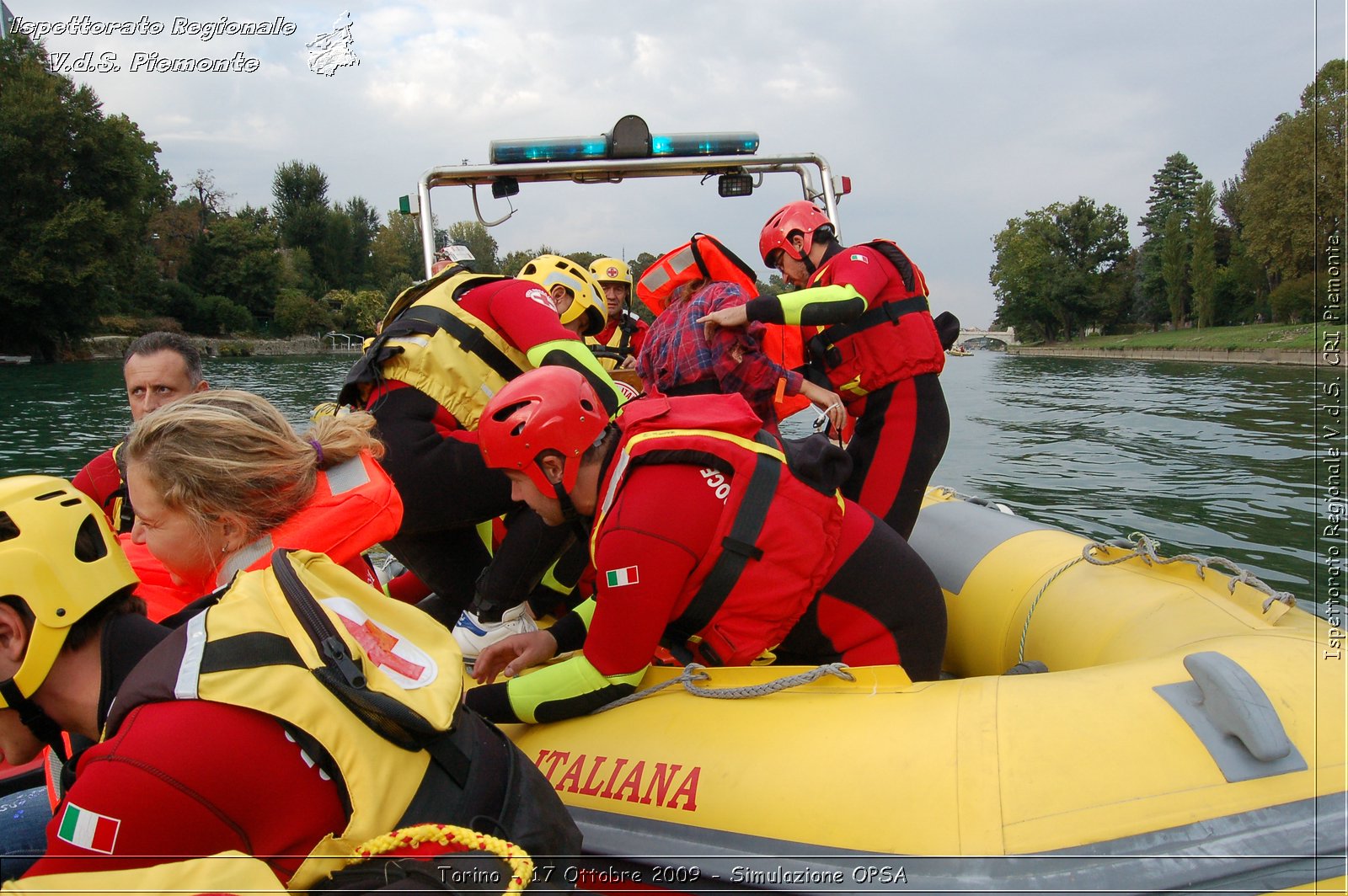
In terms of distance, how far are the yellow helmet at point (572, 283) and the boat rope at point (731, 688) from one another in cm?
217

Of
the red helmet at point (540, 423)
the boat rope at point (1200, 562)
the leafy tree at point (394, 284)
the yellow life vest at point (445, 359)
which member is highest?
the leafy tree at point (394, 284)

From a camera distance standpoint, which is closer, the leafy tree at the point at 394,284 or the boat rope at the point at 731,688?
the boat rope at the point at 731,688

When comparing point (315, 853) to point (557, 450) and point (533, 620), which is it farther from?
point (533, 620)

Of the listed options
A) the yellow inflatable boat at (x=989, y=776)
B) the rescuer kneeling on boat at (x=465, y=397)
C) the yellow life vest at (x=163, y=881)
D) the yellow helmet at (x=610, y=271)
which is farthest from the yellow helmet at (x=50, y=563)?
the yellow helmet at (x=610, y=271)

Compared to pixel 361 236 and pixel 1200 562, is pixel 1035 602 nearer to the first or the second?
pixel 1200 562

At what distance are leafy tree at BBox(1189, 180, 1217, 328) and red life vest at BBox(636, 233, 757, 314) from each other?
175 feet

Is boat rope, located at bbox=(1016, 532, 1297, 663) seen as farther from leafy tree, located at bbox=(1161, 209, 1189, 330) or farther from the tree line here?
leafy tree, located at bbox=(1161, 209, 1189, 330)

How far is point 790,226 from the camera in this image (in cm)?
399

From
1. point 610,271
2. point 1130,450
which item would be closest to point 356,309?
point 1130,450

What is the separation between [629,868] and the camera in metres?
2.11

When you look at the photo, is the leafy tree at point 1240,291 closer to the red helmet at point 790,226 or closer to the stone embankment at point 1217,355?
the stone embankment at point 1217,355

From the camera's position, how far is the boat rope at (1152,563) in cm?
254

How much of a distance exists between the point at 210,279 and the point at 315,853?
65766mm

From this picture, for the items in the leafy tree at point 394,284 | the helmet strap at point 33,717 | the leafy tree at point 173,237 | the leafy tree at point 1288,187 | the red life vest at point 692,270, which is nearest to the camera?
the helmet strap at point 33,717
